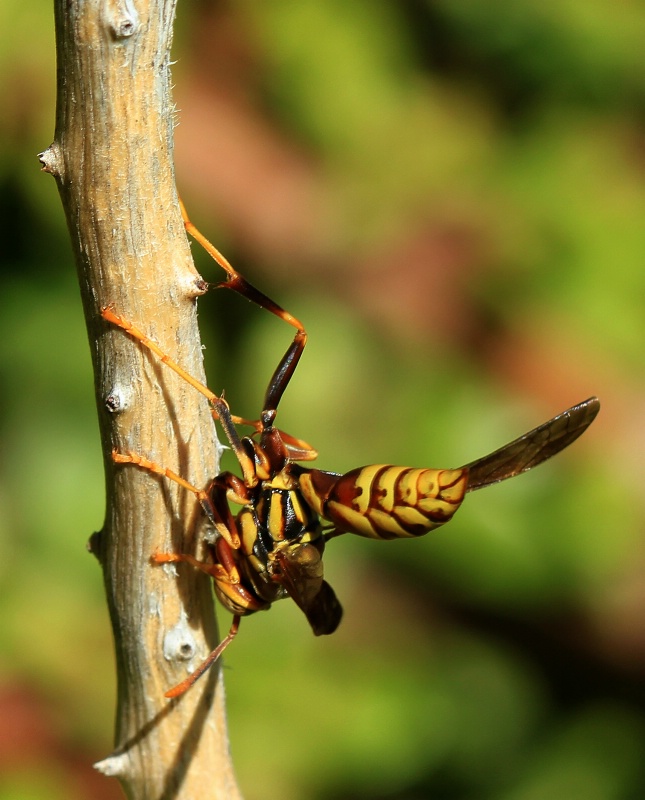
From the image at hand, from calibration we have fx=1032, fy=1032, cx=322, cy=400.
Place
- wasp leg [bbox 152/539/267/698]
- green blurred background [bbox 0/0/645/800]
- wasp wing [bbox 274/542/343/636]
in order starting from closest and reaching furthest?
wasp leg [bbox 152/539/267/698] < wasp wing [bbox 274/542/343/636] < green blurred background [bbox 0/0/645/800]

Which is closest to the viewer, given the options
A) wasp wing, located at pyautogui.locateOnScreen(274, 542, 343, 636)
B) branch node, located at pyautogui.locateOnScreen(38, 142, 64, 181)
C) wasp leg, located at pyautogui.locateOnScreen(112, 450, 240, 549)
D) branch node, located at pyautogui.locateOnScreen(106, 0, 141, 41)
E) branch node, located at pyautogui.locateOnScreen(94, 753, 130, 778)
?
branch node, located at pyautogui.locateOnScreen(106, 0, 141, 41)

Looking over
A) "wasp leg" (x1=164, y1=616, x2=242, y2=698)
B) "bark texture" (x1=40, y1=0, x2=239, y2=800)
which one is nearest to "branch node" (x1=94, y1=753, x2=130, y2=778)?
"bark texture" (x1=40, y1=0, x2=239, y2=800)

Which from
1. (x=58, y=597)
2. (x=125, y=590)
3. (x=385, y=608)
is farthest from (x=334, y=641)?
(x=125, y=590)

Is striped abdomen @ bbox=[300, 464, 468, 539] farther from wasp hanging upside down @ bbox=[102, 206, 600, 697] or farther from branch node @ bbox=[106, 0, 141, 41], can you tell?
branch node @ bbox=[106, 0, 141, 41]

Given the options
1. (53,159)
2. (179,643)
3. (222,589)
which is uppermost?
(53,159)

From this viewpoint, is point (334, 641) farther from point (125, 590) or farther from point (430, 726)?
point (125, 590)

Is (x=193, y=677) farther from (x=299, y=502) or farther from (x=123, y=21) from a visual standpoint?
(x=123, y=21)

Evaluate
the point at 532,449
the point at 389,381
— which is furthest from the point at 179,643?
the point at 389,381
